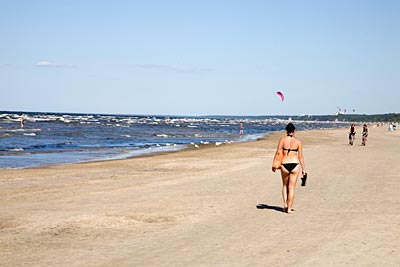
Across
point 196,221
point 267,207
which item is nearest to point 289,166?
point 267,207

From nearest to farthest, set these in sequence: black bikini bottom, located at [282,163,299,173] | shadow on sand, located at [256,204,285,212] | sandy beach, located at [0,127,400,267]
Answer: sandy beach, located at [0,127,400,267]
black bikini bottom, located at [282,163,299,173]
shadow on sand, located at [256,204,285,212]

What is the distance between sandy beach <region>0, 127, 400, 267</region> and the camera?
24.3 feet

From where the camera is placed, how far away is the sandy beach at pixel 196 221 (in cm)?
741

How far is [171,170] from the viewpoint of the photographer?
791 inches

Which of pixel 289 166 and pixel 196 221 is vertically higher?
pixel 289 166

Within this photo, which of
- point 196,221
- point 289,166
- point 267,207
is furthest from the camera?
point 267,207

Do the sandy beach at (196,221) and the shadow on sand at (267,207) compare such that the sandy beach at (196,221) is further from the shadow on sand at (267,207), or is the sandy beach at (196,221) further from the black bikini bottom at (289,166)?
the black bikini bottom at (289,166)

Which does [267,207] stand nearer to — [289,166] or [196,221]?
[289,166]

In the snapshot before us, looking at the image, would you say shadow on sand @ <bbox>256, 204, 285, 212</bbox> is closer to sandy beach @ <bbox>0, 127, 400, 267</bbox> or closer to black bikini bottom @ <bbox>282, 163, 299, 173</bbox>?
sandy beach @ <bbox>0, 127, 400, 267</bbox>

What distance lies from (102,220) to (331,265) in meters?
4.59

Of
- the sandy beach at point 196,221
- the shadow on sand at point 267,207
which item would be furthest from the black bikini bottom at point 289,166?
the shadow on sand at point 267,207

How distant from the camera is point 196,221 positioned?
998 cm

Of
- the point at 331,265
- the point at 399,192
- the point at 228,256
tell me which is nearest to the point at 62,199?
the point at 228,256

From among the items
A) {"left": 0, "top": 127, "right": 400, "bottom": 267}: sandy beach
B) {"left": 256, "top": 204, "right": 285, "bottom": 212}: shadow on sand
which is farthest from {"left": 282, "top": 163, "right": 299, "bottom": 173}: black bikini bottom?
{"left": 256, "top": 204, "right": 285, "bottom": 212}: shadow on sand
